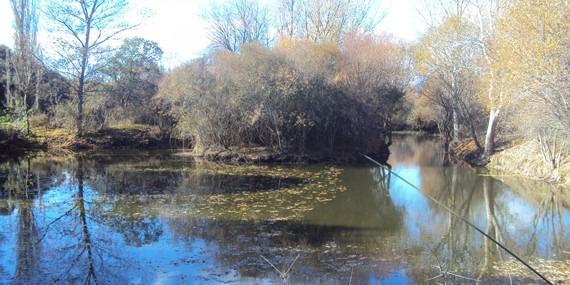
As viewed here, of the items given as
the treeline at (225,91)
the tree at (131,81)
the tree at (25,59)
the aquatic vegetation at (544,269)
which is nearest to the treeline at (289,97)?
the treeline at (225,91)

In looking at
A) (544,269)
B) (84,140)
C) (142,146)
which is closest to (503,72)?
(544,269)

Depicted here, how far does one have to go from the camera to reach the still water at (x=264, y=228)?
7520 mm

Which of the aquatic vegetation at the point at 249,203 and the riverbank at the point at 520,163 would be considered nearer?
the aquatic vegetation at the point at 249,203

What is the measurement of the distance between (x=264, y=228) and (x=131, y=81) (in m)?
21.9

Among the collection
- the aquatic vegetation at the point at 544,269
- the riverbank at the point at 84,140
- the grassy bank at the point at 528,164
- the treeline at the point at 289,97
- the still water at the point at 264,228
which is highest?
the treeline at the point at 289,97

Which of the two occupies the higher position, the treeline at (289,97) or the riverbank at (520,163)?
the treeline at (289,97)

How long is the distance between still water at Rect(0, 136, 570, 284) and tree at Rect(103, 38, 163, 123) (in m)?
10.6

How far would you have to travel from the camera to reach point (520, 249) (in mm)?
9445

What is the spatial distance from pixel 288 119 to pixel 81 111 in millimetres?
12557

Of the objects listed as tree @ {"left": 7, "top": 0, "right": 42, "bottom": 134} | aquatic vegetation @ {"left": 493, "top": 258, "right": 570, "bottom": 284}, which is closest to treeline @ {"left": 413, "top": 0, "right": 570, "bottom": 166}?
aquatic vegetation @ {"left": 493, "top": 258, "right": 570, "bottom": 284}

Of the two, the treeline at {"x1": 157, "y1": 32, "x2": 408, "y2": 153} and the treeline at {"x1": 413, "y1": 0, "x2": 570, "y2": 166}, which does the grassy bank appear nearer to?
the treeline at {"x1": 413, "y1": 0, "x2": 570, "y2": 166}

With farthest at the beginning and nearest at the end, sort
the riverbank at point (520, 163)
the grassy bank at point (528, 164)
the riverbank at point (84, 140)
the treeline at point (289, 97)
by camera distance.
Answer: the riverbank at point (84, 140) < the treeline at point (289, 97) < the riverbank at point (520, 163) < the grassy bank at point (528, 164)

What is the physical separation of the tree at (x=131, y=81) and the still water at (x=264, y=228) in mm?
10621

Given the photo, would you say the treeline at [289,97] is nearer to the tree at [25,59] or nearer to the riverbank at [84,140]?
Result: the riverbank at [84,140]
